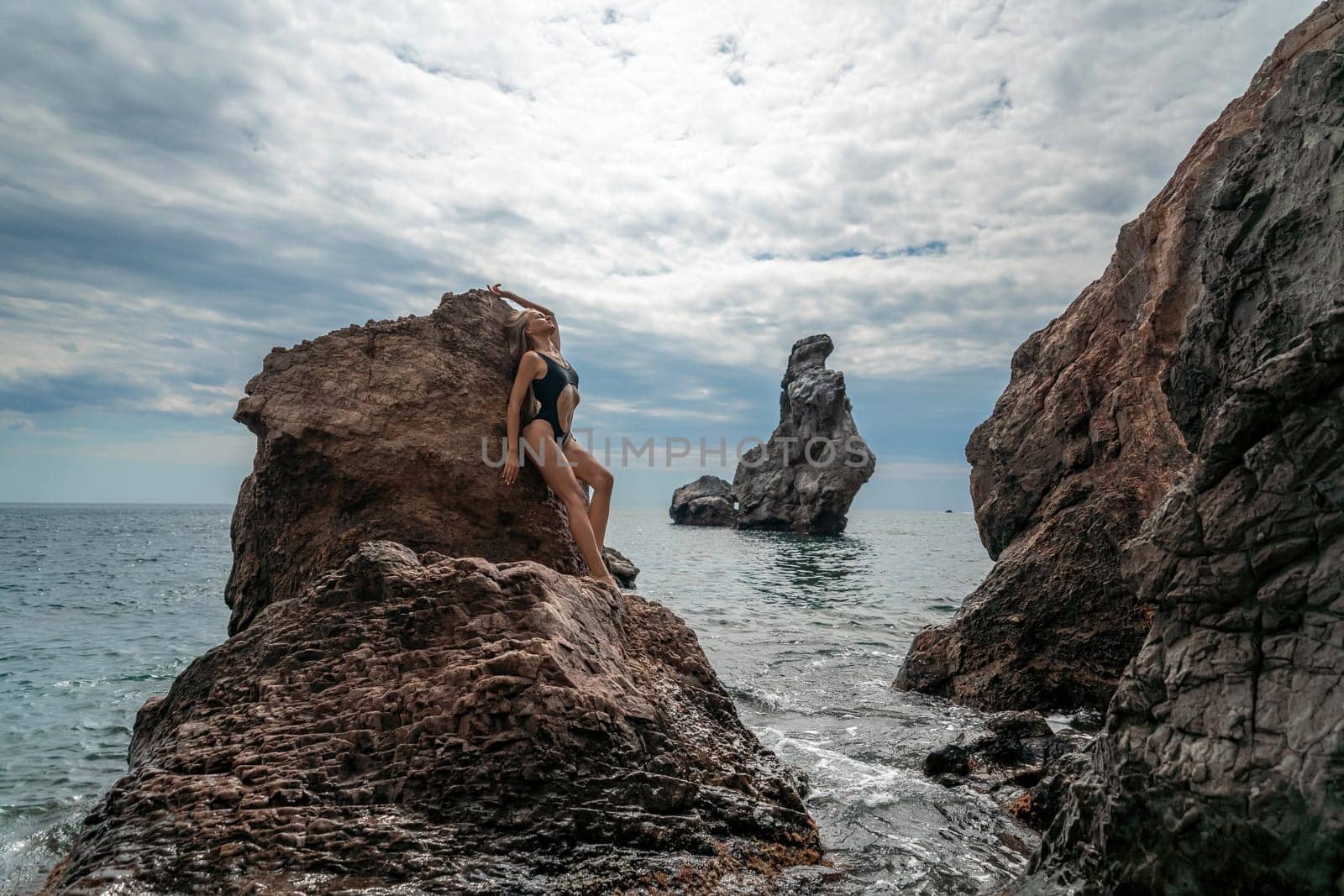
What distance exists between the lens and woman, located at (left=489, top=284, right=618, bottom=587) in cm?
681

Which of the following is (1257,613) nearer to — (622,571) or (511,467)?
(511,467)

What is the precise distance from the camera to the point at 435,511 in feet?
22.5

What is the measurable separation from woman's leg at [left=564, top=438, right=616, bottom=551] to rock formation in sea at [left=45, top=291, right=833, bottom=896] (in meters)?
1.21

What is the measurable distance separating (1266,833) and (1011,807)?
2775 millimetres

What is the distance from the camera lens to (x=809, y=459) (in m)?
57.0

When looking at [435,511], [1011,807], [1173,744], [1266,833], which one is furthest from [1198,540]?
[435,511]

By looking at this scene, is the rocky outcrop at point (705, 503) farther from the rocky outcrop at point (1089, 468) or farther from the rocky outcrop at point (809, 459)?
the rocky outcrop at point (1089, 468)

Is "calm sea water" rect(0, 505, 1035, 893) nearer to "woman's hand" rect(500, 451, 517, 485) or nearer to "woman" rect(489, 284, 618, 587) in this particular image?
"woman" rect(489, 284, 618, 587)

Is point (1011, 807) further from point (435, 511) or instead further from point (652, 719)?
point (435, 511)

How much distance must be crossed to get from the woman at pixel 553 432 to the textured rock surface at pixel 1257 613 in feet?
13.7

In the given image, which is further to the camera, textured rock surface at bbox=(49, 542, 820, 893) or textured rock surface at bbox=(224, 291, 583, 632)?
textured rock surface at bbox=(224, 291, 583, 632)

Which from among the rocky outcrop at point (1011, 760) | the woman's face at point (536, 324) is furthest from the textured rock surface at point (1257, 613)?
the woman's face at point (536, 324)

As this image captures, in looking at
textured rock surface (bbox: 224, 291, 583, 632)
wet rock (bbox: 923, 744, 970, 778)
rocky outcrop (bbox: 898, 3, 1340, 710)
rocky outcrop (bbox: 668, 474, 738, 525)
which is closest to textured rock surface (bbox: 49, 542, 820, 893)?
textured rock surface (bbox: 224, 291, 583, 632)

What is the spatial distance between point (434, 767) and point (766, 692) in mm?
6188
